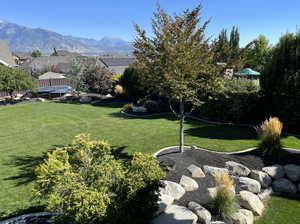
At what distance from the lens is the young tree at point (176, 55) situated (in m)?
5.53

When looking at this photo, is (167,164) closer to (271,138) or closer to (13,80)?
(271,138)

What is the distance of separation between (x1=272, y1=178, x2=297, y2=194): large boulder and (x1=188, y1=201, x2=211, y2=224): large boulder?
2.61m

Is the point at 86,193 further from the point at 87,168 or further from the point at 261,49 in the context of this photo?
the point at 261,49

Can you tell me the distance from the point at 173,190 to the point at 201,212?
32.6 inches

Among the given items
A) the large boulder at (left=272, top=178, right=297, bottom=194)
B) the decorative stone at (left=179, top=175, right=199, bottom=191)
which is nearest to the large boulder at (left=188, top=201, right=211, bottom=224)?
the decorative stone at (left=179, top=175, right=199, bottom=191)

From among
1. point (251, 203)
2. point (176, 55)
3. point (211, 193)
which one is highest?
point (176, 55)

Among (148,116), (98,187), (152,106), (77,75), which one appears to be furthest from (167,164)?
(77,75)

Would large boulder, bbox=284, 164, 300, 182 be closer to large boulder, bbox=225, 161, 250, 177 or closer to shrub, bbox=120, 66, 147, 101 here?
large boulder, bbox=225, 161, 250, 177

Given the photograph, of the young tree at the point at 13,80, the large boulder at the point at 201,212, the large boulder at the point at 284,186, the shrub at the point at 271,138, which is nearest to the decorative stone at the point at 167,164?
the large boulder at the point at 201,212

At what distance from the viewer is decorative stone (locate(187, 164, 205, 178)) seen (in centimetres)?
527

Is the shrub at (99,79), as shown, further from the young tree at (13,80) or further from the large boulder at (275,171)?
the large boulder at (275,171)

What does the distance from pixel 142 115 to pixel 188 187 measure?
9396 mm

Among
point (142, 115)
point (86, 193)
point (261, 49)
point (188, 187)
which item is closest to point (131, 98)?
point (142, 115)

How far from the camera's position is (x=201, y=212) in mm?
3846
